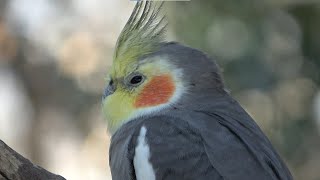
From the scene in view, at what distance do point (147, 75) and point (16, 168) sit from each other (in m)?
0.82

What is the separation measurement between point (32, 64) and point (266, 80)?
2758 millimetres

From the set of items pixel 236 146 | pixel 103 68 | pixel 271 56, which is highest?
pixel 103 68

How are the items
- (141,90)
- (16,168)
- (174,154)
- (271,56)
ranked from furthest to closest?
(271,56) < (141,90) < (174,154) < (16,168)

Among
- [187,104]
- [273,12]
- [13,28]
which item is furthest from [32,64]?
[187,104]

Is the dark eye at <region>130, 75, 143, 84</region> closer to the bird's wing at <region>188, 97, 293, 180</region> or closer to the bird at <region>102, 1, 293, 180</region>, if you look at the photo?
the bird at <region>102, 1, 293, 180</region>

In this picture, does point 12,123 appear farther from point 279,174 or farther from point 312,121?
point 279,174

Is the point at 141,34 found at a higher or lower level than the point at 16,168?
higher

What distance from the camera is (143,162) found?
10.1 ft

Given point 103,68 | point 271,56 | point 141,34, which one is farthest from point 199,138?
point 103,68

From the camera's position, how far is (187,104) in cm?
339

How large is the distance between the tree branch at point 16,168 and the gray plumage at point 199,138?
37 cm

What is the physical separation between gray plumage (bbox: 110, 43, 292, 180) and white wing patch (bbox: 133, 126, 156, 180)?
0.07ft

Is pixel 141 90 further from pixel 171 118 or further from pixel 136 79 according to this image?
pixel 171 118

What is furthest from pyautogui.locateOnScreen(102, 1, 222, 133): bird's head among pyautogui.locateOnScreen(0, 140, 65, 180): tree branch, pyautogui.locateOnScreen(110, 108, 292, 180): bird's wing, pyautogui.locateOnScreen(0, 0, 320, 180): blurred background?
pyautogui.locateOnScreen(0, 0, 320, 180): blurred background
